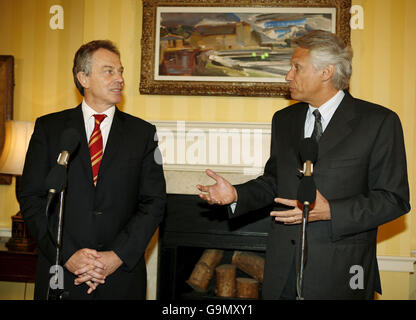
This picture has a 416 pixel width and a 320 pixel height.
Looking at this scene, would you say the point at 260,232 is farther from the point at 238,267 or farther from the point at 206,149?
the point at 206,149

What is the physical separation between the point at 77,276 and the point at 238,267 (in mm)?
1890

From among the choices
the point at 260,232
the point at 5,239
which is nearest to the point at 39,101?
the point at 5,239

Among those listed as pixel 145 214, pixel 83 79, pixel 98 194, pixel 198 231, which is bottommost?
pixel 198 231

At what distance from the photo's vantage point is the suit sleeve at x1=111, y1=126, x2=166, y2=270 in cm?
204

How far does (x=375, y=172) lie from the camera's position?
6.21ft

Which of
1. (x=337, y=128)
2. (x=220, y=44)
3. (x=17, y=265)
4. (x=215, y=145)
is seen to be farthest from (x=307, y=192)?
(x=17, y=265)

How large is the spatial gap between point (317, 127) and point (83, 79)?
4.12ft

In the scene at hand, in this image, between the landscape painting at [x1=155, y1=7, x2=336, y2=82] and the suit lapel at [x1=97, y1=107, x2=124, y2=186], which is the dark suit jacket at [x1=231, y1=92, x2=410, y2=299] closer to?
the suit lapel at [x1=97, y1=107, x2=124, y2=186]

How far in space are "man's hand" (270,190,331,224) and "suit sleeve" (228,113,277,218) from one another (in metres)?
0.32

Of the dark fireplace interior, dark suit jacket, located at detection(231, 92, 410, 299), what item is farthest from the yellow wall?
dark suit jacket, located at detection(231, 92, 410, 299)

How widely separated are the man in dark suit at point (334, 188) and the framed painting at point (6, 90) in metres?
2.74

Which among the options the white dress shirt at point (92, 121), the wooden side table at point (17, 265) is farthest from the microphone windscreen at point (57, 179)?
the wooden side table at point (17, 265)

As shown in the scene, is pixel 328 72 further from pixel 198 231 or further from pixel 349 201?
pixel 198 231

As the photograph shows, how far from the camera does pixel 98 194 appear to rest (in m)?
2.05
